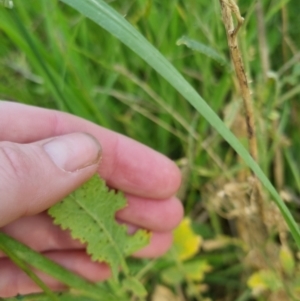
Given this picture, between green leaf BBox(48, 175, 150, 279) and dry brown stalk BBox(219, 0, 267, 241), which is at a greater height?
dry brown stalk BBox(219, 0, 267, 241)

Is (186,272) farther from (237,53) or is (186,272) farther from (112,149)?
(237,53)

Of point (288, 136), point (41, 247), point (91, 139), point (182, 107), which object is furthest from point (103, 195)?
point (288, 136)

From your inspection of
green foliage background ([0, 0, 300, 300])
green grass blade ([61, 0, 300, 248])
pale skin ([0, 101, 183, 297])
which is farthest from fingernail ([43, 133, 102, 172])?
green grass blade ([61, 0, 300, 248])

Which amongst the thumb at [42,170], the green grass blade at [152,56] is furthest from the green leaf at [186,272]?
the green grass blade at [152,56]

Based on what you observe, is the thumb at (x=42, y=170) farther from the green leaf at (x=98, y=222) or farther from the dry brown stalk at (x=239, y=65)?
the dry brown stalk at (x=239, y=65)

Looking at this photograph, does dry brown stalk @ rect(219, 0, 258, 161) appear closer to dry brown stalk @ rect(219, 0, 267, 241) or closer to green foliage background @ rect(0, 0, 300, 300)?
dry brown stalk @ rect(219, 0, 267, 241)

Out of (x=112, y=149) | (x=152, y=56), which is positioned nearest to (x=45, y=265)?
(x=112, y=149)

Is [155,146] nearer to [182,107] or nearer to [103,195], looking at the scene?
[182,107]
